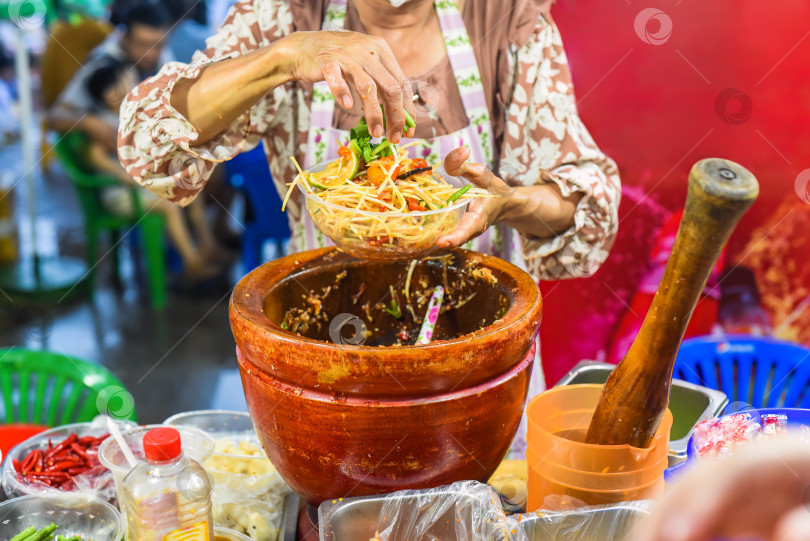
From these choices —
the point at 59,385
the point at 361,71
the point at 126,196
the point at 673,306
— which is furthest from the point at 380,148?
the point at 126,196

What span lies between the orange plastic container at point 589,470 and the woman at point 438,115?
54 cm

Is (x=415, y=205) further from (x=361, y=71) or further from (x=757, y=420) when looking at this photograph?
(x=757, y=420)

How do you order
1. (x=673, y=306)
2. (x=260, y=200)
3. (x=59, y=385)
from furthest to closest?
(x=260, y=200)
(x=59, y=385)
(x=673, y=306)

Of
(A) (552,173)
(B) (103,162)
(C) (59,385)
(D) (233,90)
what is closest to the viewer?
(D) (233,90)

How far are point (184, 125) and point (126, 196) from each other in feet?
13.3

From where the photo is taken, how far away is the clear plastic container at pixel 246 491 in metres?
1.46

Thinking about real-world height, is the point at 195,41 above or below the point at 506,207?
below

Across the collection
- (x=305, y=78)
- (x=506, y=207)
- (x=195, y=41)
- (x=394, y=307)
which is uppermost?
(x=305, y=78)

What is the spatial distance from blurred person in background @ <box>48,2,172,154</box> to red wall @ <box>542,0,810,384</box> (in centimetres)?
332

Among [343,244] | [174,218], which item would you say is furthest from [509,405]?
[174,218]

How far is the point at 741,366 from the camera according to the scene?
232cm

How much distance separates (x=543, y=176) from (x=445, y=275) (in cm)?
43

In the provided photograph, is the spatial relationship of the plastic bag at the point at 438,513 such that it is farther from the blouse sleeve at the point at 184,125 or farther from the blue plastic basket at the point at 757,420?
the blouse sleeve at the point at 184,125

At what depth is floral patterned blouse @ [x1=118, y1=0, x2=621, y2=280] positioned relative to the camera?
1776 millimetres
